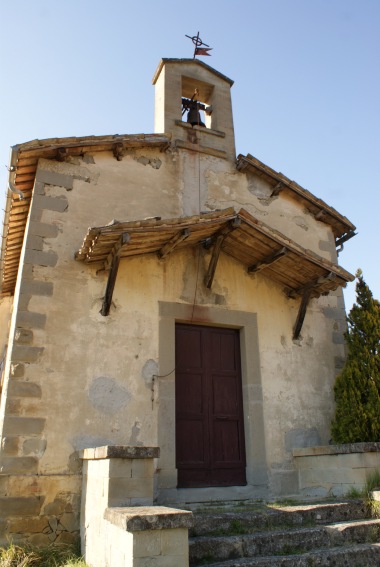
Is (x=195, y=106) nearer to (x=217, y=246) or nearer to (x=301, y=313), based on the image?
(x=217, y=246)

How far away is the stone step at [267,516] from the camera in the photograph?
4484mm

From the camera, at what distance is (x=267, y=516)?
4.71 metres

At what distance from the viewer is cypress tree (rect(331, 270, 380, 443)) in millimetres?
6500

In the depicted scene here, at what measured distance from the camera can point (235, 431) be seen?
260 inches

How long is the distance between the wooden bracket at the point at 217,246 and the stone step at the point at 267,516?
292cm

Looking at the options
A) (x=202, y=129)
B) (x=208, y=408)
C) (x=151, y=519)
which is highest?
(x=202, y=129)

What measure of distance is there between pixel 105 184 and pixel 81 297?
70.6 inches

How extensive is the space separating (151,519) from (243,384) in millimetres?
3488

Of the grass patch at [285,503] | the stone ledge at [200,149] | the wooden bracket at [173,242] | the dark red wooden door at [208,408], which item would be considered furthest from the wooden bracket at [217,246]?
the grass patch at [285,503]

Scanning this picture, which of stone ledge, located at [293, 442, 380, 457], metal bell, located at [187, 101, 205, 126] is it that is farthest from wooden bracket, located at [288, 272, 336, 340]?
metal bell, located at [187, 101, 205, 126]

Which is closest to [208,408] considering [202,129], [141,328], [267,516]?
[141,328]

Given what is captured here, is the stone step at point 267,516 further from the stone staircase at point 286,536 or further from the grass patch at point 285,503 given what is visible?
the grass patch at point 285,503

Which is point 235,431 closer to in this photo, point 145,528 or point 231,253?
point 231,253

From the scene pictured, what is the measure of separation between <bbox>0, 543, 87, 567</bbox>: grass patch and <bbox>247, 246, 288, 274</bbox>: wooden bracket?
13.7 feet
